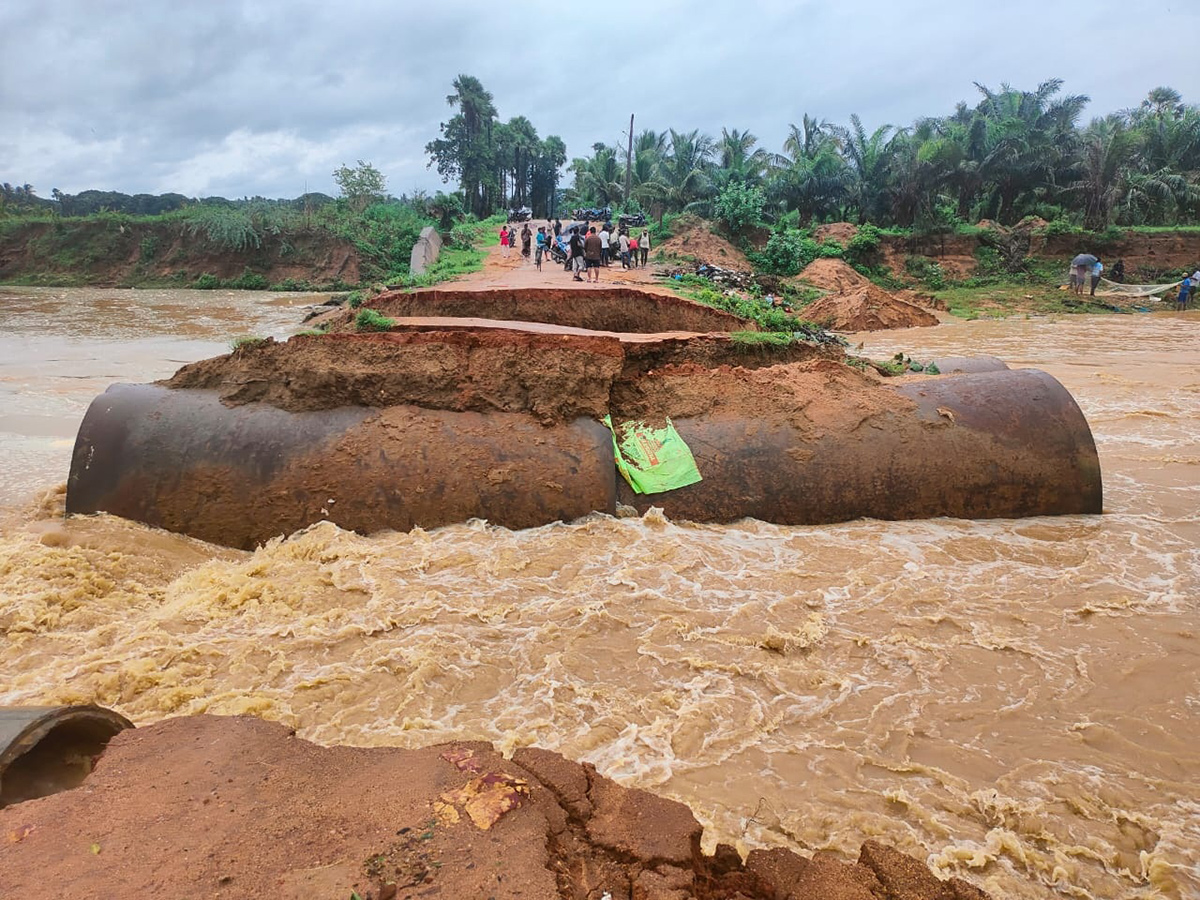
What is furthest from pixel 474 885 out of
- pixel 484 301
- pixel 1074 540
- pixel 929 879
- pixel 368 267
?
pixel 368 267

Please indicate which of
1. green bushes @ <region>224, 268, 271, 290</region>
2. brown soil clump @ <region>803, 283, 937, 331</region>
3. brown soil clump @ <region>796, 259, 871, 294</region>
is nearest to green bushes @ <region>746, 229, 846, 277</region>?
brown soil clump @ <region>796, 259, 871, 294</region>

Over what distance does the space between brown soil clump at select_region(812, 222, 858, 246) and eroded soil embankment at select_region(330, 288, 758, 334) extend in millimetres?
23855

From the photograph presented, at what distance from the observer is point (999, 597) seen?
4.36 meters

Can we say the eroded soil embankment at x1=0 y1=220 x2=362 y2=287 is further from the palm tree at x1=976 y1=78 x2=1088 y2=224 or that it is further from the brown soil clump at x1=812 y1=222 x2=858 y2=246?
the palm tree at x1=976 y1=78 x2=1088 y2=224

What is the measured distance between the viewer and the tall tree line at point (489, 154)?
49000mm

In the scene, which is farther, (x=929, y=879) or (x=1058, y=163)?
(x=1058, y=163)

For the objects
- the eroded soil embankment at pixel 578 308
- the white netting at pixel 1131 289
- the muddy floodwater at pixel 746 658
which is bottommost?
the muddy floodwater at pixel 746 658

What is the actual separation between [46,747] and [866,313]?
68.9 feet

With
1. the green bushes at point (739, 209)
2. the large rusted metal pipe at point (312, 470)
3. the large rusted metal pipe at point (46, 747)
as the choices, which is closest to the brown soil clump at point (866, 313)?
the green bushes at point (739, 209)

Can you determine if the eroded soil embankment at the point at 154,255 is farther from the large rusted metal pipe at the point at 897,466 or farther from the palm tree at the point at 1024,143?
the large rusted metal pipe at the point at 897,466

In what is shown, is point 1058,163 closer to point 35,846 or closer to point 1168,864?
point 1168,864

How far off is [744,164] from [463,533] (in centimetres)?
3557

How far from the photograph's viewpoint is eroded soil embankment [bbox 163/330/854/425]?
5.21 m

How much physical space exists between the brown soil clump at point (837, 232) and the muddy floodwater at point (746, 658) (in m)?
27.2
